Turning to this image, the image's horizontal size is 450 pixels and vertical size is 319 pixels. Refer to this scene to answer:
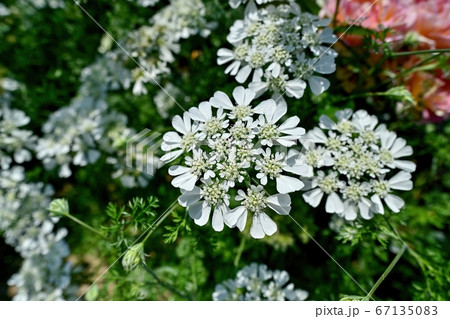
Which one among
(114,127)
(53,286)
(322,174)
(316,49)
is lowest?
(53,286)

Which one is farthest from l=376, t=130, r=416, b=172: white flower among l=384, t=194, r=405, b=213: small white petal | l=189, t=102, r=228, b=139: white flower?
l=189, t=102, r=228, b=139: white flower

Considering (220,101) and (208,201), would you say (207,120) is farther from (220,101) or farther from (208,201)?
(208,201)

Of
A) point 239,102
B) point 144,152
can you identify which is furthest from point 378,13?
point 144,152

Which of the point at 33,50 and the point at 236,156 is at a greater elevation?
the point at 236,156

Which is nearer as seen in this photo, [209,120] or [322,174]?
[209,120]

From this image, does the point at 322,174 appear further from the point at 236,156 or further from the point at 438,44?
the point at 438,44

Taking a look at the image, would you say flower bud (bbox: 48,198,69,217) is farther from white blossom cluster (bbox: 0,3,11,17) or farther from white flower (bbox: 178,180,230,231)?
white blossom cluster (bbox: 0,3,11,17)
